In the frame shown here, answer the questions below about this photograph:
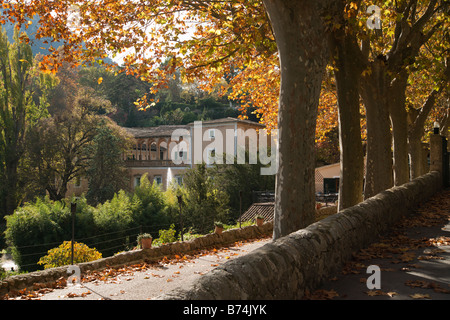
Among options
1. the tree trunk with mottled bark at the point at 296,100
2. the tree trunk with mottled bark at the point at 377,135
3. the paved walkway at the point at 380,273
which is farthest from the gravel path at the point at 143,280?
the tree trunk with mottled bark at the point at 377,135

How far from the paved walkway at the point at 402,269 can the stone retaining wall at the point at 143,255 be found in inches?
255

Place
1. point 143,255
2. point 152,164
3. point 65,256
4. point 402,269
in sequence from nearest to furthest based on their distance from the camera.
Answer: point 402,269, point 143,255, point 65,256, point 152,164

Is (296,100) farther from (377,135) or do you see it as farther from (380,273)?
(377,135)

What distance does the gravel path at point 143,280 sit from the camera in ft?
25.8

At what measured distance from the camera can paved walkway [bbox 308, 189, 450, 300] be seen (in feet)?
15.8

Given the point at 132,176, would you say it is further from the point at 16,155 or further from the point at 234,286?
the point at 234,286

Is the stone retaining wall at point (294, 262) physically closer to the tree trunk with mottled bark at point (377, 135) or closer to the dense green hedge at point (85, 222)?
the tree trunk with mottled bark at point (377, 135)

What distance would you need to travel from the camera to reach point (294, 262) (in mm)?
4531

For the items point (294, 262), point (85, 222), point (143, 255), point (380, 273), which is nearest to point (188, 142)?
point (85, 222)

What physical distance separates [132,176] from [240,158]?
21061mm

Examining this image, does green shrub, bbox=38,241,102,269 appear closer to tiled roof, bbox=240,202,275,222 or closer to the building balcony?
tiled roof, bbox=240,202,275,222

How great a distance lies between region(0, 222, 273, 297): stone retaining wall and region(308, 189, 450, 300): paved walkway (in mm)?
6470

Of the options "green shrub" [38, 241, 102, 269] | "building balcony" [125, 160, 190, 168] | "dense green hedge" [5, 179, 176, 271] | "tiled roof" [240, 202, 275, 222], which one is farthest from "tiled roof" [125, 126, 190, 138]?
"green shrub" [38, 241, 102, 269]

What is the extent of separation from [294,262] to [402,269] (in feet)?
7.07
